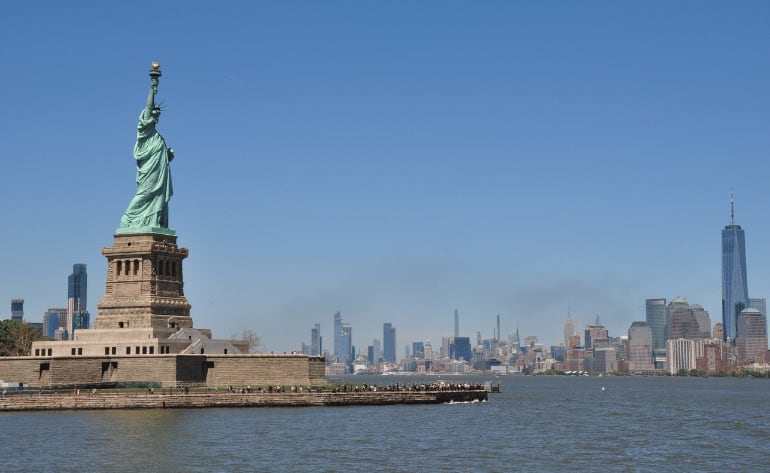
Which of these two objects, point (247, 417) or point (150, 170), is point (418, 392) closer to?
point (247, 417)

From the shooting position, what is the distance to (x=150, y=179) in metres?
122

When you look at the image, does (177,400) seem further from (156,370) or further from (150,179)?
(150,179)

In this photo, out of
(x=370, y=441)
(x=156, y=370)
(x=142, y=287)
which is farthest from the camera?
(x=142, y=287)

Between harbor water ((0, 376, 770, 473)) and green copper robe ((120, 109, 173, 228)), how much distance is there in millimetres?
28133

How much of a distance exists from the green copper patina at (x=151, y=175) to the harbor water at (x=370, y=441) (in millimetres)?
27923

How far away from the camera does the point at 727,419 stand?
112500 millimetres

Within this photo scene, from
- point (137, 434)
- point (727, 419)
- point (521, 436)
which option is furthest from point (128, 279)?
point (727, 419)

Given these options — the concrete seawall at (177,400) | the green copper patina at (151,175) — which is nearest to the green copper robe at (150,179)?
the green copper patina at (151,175)

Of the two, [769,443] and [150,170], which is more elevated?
[150,170]

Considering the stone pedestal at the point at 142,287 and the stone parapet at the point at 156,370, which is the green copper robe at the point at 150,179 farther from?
the stone parapet at the point at 156,370

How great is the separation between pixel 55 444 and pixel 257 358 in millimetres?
38604

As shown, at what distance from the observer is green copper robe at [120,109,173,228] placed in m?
121

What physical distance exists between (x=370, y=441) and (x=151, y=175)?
177 feet

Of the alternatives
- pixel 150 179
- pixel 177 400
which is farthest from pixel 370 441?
pixel 150 179
